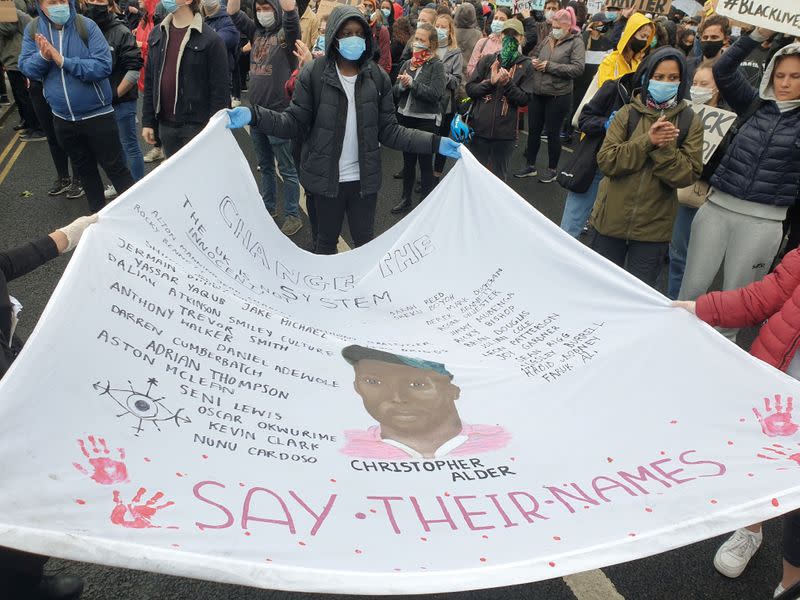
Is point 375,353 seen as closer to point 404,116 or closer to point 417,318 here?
point 417,318

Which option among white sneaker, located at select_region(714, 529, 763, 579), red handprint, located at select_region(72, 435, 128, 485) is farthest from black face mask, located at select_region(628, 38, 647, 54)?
red handprint, located at select_region(72, 435, 128, 485)

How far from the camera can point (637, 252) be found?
12.7 ft

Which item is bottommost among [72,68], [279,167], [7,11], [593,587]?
[593,587]

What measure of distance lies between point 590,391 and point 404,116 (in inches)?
178

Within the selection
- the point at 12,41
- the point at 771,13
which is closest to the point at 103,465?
the point at 771,13

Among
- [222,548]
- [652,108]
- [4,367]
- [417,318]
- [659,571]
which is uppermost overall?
[652,108]

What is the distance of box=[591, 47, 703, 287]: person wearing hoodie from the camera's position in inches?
134

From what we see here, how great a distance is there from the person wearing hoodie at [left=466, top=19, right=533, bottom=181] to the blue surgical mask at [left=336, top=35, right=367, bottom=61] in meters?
2.50

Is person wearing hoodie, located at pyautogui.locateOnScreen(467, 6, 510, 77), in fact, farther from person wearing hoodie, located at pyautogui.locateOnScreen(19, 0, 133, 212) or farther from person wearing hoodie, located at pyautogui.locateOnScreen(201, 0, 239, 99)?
person wearing hoodie, located at pyautogui.locateOnScreen(19, 0, 133, 212)

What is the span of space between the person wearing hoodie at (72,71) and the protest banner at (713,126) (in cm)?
450

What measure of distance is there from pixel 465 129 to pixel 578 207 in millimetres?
1348

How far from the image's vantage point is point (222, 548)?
1.49 metres

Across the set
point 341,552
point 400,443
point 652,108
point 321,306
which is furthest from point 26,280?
point 652,108

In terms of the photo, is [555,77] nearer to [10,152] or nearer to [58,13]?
[58,13]
